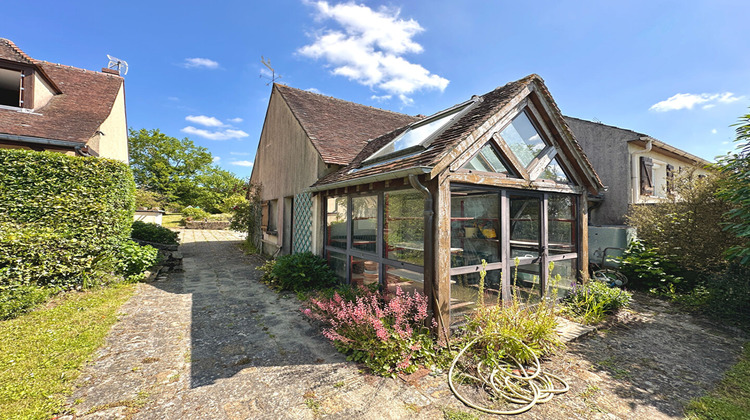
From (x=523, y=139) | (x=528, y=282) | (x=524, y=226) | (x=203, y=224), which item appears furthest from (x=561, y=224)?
(x=203, y=224)

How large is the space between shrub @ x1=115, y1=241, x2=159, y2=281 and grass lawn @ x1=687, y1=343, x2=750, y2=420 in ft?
32.9

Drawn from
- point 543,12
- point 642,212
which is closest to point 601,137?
point 642,212

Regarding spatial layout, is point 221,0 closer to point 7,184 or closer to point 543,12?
point 7,184

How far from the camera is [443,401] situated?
2.85 metres

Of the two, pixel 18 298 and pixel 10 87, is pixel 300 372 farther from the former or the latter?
pixel 10 87

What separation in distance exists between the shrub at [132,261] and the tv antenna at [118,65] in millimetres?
11000

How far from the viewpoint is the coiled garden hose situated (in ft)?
9.41

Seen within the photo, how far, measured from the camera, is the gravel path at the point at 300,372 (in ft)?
8.86

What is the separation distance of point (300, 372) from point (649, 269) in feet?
28.4

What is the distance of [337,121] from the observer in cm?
1005

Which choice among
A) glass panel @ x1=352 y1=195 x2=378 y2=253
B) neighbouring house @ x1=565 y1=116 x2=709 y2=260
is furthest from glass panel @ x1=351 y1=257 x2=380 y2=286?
neighbouring house @ x1=565 y1=116 x2=709 y2=260

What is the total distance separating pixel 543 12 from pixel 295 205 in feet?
25.7

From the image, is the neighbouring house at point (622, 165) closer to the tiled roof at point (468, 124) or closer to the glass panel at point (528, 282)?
the glass panel at point (528, 282)

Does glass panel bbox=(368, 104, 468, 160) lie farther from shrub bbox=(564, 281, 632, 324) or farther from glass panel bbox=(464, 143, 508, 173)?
shrub bbox=(564, 281, 632, 324)
